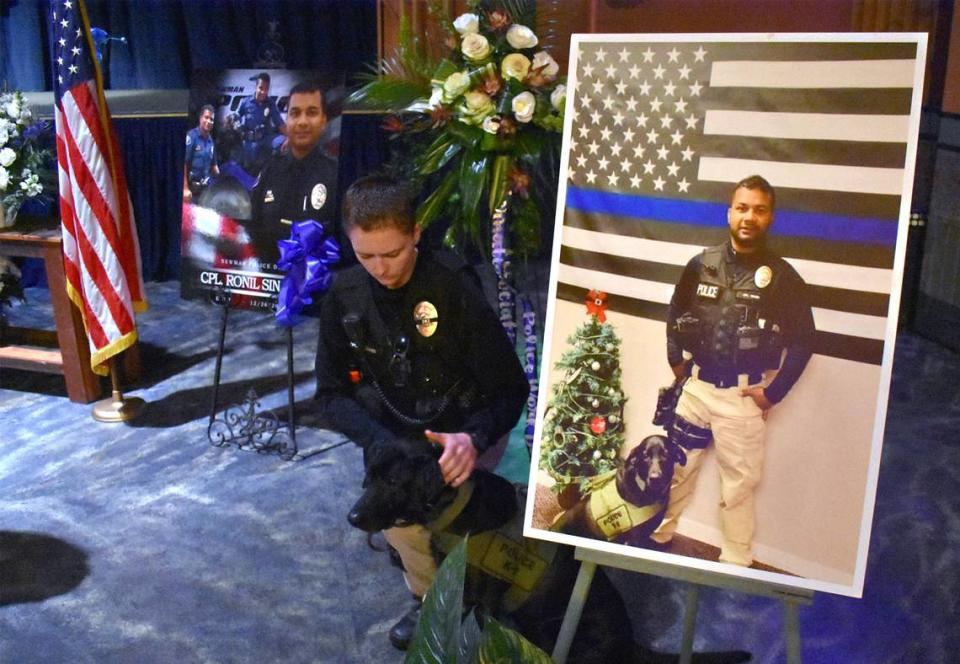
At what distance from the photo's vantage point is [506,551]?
2.15 meters

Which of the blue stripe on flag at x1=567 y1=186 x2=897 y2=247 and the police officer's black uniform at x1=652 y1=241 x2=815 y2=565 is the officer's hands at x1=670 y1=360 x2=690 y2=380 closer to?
the police officer's black uniform at x1=652 y1=241 x2=815 y2=565

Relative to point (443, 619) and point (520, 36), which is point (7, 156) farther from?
point (443, 619)

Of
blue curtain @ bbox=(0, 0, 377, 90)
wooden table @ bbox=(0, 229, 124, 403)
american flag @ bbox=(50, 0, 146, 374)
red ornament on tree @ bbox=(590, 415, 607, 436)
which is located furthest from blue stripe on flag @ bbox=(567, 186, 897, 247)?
blue curtain @ bbox=(0, 0, 377, 90)

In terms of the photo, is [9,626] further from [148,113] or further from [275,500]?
[148,113]

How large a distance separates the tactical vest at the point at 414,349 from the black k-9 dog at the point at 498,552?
0.69ft

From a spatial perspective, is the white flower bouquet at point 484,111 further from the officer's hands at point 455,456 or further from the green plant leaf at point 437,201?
the officer's hands at point 455,456

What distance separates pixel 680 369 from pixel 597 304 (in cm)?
18

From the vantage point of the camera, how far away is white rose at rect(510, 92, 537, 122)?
271 cm

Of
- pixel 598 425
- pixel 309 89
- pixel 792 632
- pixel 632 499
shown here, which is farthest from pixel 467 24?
pixel 792 632

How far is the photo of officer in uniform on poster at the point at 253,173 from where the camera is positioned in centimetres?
322

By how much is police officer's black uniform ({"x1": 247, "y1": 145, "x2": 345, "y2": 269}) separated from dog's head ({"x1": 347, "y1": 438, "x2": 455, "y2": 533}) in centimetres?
139

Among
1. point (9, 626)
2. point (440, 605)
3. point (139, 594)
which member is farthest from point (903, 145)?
point (9, 626)

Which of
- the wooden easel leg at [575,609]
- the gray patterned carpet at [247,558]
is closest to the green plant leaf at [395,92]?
the gray patterned carpet at [247,558]

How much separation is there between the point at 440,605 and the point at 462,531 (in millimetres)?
1053
